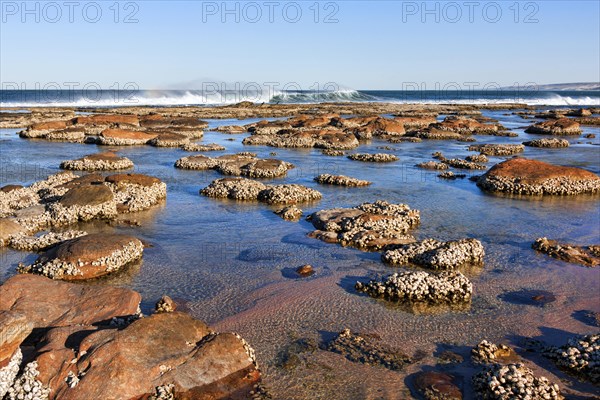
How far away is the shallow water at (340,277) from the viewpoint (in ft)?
41.1

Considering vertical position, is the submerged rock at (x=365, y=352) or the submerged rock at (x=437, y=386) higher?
the submerged rock at (x=365, y=352)

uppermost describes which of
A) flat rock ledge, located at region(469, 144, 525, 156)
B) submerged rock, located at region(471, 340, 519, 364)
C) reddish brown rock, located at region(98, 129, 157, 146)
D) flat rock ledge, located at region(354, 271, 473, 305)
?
reddish brown rock, located at region(98, 129, 157, 146)

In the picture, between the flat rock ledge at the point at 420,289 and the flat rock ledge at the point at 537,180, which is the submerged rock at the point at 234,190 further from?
the flat rock ledge at the point at 537,180

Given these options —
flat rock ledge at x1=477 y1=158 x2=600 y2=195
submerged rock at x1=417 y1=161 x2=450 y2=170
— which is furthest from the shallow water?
submerged rock at x1=417 y1=161 x2=450 y2=170

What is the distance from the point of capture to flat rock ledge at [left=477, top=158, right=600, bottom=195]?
31969 mm

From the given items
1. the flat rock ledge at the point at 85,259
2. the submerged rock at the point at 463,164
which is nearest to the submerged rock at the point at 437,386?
the flat rock ledge at the point at 85,259

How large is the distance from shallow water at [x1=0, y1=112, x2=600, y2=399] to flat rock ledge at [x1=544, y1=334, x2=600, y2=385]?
0.37 m

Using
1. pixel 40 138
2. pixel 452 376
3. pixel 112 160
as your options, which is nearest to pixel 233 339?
pixel 452 376

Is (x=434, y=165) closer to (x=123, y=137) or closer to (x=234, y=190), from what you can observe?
(x=234, y=190)

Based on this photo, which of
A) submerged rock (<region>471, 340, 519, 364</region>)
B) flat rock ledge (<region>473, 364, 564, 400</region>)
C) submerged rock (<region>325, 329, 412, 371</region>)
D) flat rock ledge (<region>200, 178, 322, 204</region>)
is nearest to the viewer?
flat rock ledge (<region>473, 364, 564, 400</region>)

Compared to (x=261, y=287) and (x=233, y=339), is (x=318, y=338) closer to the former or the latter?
(x=233, y=339)

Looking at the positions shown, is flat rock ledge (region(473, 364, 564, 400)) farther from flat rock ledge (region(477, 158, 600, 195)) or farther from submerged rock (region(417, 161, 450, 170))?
submerged rock (region(417, 161, 450, 170))

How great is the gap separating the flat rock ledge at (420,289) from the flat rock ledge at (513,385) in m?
4.57

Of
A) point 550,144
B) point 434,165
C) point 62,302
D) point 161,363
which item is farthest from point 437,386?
point 550,144
